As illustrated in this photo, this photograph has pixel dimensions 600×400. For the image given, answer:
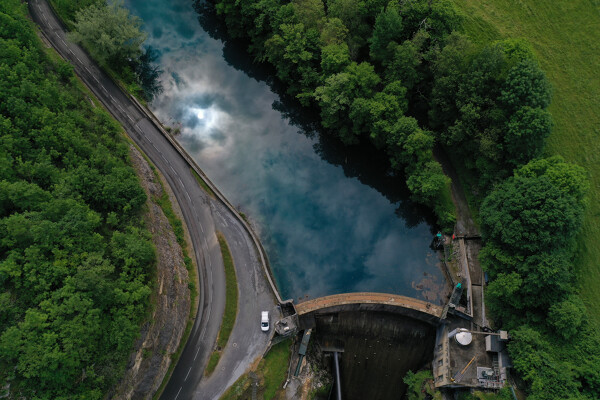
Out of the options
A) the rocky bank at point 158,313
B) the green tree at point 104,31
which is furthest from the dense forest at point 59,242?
the green tree at point 104,31

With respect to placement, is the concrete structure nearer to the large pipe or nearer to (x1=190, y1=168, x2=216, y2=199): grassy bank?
the large pipe

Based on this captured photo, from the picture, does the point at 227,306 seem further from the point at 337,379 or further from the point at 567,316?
the point at 567,316

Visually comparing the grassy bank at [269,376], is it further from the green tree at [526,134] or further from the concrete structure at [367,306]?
the green tree at [526,134]

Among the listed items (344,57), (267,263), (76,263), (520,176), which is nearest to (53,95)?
(76,263)

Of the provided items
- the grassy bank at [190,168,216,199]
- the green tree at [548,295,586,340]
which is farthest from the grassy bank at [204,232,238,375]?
the green tree at [548,295,586,340]

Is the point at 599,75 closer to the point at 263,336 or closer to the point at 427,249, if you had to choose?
the point at 427,249

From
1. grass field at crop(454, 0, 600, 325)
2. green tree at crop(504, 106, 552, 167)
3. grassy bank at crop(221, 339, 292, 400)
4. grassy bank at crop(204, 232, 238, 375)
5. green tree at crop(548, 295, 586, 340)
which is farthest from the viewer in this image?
grass field at crop(454, 0, 600, 325)

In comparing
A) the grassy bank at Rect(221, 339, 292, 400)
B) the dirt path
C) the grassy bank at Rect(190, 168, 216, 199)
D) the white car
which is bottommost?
the grassy bank at Rect(221, 339, 292, 400)
